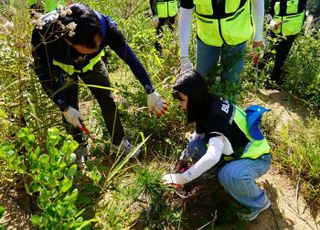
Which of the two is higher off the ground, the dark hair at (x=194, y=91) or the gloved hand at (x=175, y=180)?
the dark hair at (x=194, y=91)

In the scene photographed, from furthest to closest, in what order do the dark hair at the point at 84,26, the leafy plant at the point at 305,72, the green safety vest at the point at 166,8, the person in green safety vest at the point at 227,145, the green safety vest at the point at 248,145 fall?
the green safety vest at the point at 166,8 → the leafy plant at the point at 305,72 → the green safety vest at the point at 248,145 → the person in green safety vest at the point at 227,145 → the dark hair at the point at 84,26

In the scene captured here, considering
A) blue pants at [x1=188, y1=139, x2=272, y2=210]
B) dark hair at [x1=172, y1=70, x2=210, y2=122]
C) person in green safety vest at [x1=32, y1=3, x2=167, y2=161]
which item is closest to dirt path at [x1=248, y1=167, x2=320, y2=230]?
blue pants at [x1=188, y1=139, x2=272, y2=210]

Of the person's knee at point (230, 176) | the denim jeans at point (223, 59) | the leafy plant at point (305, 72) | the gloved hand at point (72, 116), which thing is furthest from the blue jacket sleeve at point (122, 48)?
the leafy plant at point (305, 72)

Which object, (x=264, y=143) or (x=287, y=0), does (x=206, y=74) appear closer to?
(x=264, y=143)

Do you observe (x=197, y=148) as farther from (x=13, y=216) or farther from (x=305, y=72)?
(x=305, y=72)

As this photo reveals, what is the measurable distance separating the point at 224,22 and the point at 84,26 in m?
0.99

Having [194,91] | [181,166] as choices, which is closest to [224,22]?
[194,91]

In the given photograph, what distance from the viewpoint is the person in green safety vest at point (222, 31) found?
7.70ft

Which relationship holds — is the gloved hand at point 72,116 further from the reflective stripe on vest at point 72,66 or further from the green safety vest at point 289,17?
the green safety vest at point 289,17

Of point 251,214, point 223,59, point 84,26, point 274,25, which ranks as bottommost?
point 251,214

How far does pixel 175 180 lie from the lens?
6.71 ft

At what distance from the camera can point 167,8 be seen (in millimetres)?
4566

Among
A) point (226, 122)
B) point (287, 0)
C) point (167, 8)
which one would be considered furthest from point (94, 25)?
point (167, 8)

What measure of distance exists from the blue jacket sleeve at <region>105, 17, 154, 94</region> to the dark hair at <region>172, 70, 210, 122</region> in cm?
35
